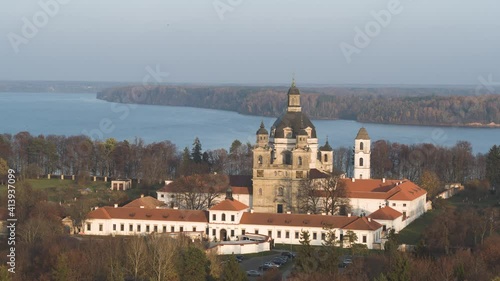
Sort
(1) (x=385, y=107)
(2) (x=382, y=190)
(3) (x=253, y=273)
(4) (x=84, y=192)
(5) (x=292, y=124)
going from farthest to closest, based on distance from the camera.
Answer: (1) (x=385, y=107), (4) (x=84, y=192), (5) (x=292, y=124), (2) (x=382, y=190), (3) (x=253, y=273)

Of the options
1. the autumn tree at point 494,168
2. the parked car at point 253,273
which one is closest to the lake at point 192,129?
the autumn tree at point 494,168

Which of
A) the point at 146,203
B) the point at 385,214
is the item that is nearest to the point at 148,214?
the point at 146,203

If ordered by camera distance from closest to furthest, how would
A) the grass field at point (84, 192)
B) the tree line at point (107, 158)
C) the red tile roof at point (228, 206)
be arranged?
the red tile roof at point (228, 206), the grass field at point (84, 192), the tree line at point (107, 158)

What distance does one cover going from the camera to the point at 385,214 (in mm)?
27484

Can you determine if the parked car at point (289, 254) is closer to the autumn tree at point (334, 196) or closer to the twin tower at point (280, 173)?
the autumn tree at point (334, 196)

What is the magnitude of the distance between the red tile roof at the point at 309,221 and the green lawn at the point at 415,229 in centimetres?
93

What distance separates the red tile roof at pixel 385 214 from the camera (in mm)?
27359

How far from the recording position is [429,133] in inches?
2847

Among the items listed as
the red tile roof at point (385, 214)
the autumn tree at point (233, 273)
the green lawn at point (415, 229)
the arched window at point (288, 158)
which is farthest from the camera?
the arched window at point (288, 158)

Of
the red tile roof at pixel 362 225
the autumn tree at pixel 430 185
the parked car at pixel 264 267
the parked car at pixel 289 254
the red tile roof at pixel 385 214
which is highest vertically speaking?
the autumn tree at pixel 430 185

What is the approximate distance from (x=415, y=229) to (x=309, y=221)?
3726 millimetres

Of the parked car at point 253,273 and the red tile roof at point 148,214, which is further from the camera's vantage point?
the red tile roof at point 148,214

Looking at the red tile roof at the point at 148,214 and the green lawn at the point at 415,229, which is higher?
the red tile roof at the point at 148,214

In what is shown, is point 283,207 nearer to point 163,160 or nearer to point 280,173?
point 280,173
